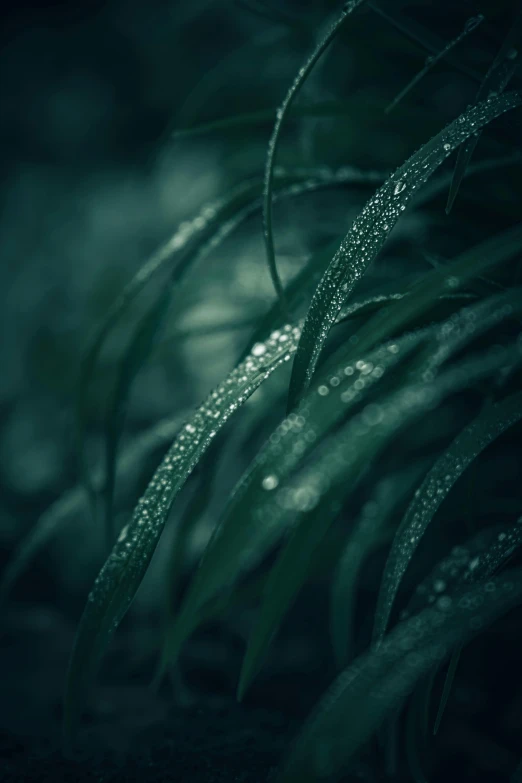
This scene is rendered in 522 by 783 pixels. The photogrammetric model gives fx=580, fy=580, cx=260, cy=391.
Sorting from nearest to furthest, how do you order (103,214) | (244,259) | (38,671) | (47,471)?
(38,671), (244,259), (47,471), (103,214)

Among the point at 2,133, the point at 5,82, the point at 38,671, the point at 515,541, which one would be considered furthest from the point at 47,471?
the point at 515,541

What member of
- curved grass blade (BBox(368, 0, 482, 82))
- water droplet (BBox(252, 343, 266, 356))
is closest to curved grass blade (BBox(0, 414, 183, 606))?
water droplet (BBox(252, 343, 266, 356))

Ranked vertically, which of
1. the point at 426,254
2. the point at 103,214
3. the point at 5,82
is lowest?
the point at 426,254

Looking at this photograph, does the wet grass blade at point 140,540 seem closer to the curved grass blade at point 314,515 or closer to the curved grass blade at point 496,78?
the curved grass blade at point 314,515

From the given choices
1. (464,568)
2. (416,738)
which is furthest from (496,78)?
(416,738)

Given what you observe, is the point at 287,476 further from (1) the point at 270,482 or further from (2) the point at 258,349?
(2) the point at 258,349

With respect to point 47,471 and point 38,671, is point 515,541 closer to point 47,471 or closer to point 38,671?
point 38,671

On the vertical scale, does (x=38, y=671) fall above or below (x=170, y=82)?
below

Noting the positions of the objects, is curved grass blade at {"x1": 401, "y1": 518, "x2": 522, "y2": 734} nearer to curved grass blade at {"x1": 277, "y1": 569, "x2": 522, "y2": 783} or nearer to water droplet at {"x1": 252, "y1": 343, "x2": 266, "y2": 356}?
curved grass blade at {"x1": 277, "y1": 569, "x2": 522, "y2": 783}
